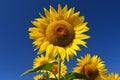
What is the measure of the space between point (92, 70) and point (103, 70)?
874 millimetres

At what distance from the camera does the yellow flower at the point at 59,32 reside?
624 cm

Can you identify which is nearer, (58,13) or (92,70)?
(58,13)

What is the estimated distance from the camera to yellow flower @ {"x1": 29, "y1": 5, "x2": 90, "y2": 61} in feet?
20.5

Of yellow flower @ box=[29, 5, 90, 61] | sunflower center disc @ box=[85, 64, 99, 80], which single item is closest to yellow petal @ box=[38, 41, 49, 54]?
yellow flower @ box=[29, 5, 90, 61]

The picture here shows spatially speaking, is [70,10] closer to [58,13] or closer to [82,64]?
A: [58,13]

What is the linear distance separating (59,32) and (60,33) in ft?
0.12

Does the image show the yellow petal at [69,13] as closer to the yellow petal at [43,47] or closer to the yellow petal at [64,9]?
the yellow petal at [64,9]

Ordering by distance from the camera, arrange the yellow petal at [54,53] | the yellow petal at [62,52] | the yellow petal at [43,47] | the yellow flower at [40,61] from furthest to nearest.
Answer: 1. the yellow flower at [40,61]
2. the yellow petal at [54,53]
3. the yellow petal at [43,47]
4. the yellow petal at [62,52]

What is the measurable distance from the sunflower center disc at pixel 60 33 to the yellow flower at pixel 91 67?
1445 millimetres

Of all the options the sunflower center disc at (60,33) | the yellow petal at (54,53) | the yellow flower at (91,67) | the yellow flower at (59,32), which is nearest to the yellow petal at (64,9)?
the yellow flower at (59,32)

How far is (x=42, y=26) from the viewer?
21.7ft

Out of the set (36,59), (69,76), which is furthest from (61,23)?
(36,59)

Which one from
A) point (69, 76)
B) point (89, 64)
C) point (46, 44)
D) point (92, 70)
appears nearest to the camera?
point (69, 76)

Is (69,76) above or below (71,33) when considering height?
below
